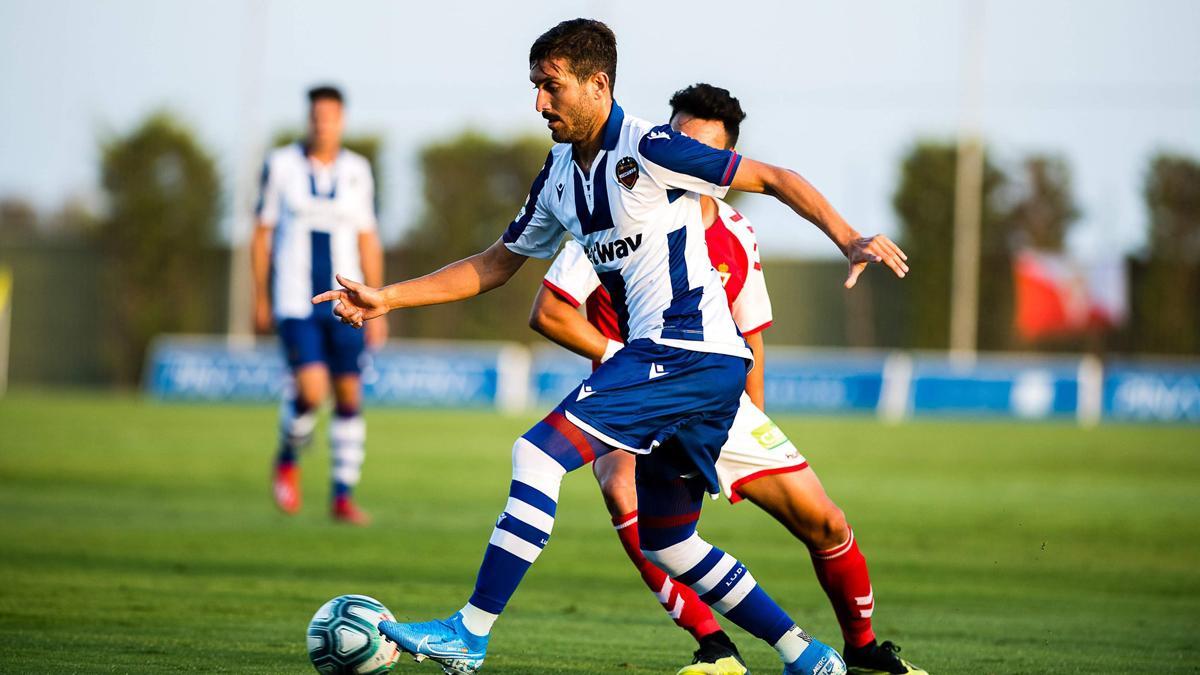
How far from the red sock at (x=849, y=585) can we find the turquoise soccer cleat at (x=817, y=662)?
0.22 m

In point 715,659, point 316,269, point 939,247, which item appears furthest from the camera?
point 939,247

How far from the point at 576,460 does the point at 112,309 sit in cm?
3433

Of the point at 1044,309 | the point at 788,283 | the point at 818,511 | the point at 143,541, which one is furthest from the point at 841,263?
the point at 818,511

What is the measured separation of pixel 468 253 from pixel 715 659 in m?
31.5

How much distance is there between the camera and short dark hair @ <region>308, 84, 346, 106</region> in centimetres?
1145

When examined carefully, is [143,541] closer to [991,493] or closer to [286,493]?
[286,493]

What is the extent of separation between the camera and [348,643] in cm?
519

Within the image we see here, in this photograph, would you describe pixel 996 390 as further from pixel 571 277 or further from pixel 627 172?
pixel 627 172

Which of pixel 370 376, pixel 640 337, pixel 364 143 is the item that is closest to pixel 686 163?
pixel 640 337

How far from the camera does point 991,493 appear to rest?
1466 centimetres

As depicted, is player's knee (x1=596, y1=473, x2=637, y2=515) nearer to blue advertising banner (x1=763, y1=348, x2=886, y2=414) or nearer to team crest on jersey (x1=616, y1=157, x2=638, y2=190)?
team crest on jersey (x1=616, y1=157, x2=638, y2=190)

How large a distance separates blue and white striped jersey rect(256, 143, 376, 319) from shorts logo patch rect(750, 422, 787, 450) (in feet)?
21.8

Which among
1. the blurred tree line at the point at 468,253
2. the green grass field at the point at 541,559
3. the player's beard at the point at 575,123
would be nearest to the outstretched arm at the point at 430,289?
the player's beard at the point at 575,123

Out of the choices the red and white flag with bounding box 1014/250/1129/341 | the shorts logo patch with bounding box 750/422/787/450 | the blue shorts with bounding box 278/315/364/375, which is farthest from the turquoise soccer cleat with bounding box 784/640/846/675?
the red and white flag with bounding box 1014/250/1129/341
